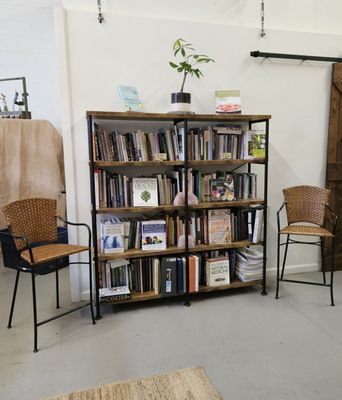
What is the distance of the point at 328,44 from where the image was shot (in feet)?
10.3

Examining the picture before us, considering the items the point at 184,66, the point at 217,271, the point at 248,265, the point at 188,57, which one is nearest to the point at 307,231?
the point at 248,265

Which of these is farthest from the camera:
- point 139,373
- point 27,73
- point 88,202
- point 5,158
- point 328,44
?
point 27,73

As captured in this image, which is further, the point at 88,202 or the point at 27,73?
the point at 27,73

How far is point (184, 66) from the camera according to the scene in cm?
254

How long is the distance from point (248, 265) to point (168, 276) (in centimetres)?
73

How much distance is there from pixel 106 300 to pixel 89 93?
5.44 feet

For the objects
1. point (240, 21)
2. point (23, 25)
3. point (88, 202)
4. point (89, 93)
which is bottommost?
point (88, 202)

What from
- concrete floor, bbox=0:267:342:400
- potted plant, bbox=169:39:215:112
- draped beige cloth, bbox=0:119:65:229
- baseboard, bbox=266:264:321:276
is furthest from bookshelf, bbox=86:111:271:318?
draped beige cloth, bbox=0:119:65:229

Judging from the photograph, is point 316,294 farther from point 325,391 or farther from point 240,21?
point 240,21

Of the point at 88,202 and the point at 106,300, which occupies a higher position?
→ the point at 88,202

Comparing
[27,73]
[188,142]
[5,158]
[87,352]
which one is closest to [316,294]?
[188,142]

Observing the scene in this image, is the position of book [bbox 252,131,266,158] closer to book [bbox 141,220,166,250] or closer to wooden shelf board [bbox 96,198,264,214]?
wooden shelf board [bbox 96,198,264,214]

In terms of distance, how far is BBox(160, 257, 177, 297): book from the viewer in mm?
2646

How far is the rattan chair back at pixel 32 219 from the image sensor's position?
2.34m
